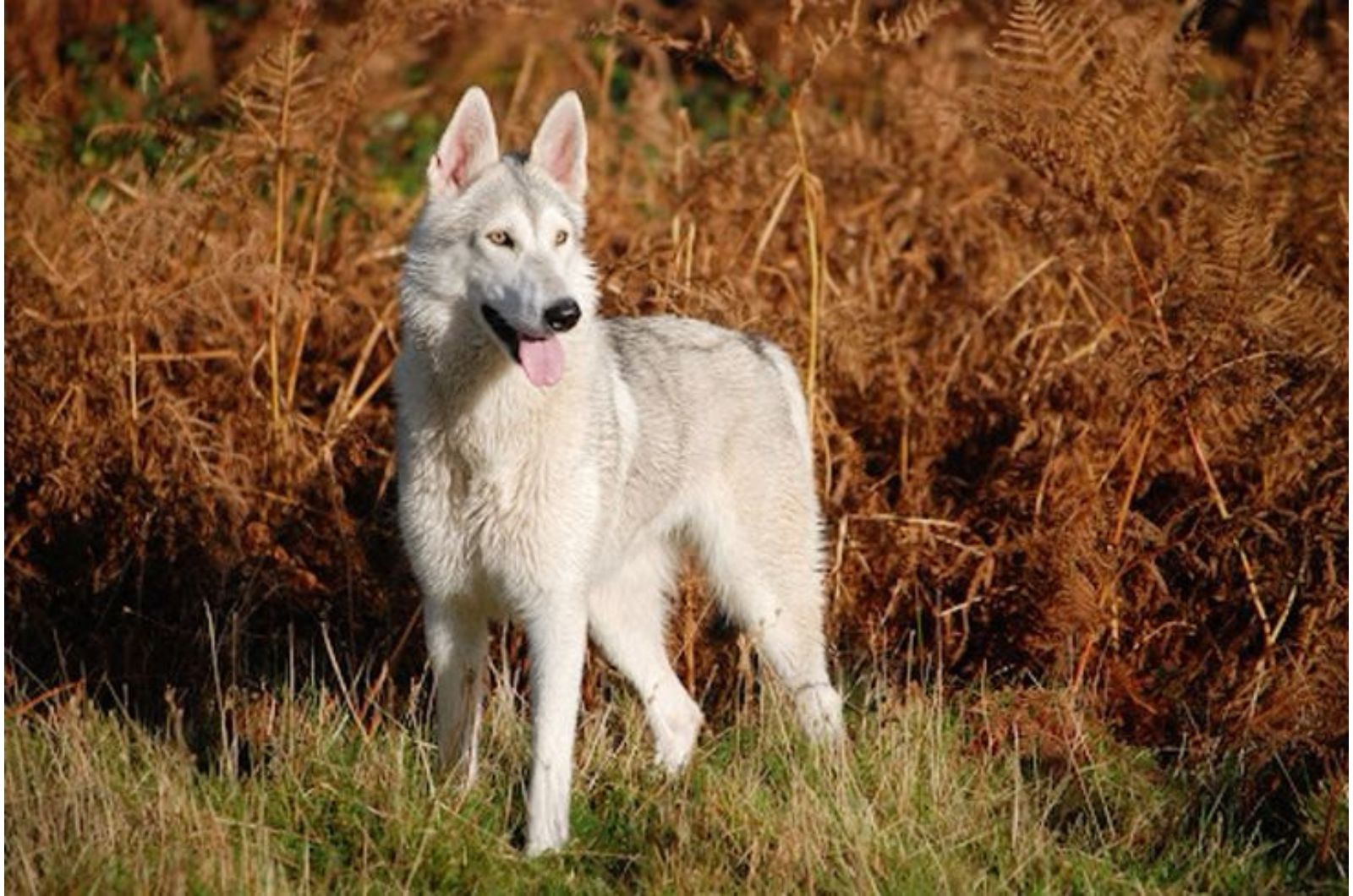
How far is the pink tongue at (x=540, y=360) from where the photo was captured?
496 cm

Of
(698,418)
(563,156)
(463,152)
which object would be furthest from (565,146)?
Result: (698,418)

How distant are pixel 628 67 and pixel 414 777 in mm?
7848

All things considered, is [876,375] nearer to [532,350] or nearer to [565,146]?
[565,146]

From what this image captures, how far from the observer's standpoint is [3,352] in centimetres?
709

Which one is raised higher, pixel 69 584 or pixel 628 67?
pixel 628 67

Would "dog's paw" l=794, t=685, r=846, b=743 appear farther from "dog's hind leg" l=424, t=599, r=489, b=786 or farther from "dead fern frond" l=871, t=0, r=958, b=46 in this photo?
"dead fern frond" l=871, t=0, r=958, b=46

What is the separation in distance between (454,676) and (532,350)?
96 cm

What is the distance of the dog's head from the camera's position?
16.3 feet

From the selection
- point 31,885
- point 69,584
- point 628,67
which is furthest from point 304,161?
point 628,67

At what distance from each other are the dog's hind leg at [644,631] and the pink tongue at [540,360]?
3.51ft

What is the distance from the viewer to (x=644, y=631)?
6094 mm

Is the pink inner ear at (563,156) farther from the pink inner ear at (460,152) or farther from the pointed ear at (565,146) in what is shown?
the pink inner ear at (460,152)

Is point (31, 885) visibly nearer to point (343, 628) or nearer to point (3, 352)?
point (343, 628)

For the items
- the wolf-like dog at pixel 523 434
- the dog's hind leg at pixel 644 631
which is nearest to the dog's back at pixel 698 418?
the wolf-like dog at pixel 523 434
